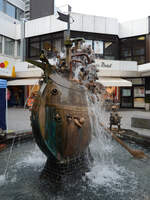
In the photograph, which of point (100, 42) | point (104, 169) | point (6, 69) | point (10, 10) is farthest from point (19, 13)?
point (104, 169)

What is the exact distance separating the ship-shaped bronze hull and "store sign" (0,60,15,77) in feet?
53.3

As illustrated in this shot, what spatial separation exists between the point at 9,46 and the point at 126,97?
1619 cm

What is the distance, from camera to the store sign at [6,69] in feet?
57.2

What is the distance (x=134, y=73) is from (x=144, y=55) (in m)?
3.08

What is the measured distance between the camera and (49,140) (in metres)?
2.71

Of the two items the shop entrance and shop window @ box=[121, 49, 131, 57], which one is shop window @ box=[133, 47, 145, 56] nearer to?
shop window @ box=[121, 49, 131, 57]

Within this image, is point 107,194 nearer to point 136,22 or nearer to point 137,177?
point 137,177

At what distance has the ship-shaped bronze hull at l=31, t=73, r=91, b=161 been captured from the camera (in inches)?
106

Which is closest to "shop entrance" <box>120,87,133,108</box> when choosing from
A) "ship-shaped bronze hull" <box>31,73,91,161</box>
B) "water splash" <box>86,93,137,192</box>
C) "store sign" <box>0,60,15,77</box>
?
"store sign" <box>0,60,15,77</box>

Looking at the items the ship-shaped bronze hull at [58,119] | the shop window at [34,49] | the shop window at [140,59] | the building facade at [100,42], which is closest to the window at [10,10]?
the building facade at [100,42]

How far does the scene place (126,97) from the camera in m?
20.3

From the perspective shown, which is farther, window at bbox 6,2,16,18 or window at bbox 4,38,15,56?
window at bbox 6,2,16,18

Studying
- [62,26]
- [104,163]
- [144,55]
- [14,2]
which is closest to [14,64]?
[62,26]

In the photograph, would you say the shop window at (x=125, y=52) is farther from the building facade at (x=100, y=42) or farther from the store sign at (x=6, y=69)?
the store sign at (x=6, y=69)
